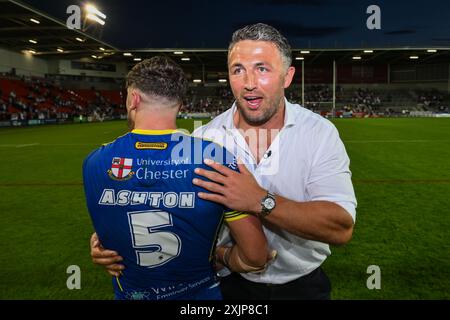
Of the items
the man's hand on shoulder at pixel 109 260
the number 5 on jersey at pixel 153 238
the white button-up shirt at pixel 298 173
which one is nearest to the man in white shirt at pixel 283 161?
the white button-up shirt at pixel 298 173

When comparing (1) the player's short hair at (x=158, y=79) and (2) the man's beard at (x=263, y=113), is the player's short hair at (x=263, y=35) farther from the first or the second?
(1) the player's short hair at (x=158, y=79)

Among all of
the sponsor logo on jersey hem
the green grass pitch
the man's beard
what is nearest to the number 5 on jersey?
the sponsor logo on jersey hem

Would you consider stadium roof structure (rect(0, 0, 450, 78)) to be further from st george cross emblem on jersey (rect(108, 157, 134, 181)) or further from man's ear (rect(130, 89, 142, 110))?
st george cross emblem on jersey (rect(108, 157, 134, 181))

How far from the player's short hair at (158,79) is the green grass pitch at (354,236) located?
2690 mm

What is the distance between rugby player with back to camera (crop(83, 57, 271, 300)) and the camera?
1778 millimetres

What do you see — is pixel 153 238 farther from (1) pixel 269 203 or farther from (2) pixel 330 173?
(2) pixel 330 173

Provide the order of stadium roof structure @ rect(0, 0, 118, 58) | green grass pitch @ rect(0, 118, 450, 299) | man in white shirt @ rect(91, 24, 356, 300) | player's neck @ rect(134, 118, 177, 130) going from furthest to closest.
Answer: stadium roof structure @ rect(0, 0, 118, 58)
green grass pitch @ rect(0, 118, 450, 299)
man in white shirt @ rect(91, 24, 356, 300)
player's neck @ rect(134, 118, 177, 130)

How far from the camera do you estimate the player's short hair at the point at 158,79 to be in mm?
1946

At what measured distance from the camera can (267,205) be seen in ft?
5.90

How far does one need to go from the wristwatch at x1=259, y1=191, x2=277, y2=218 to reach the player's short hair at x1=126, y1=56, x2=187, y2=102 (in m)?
0.67

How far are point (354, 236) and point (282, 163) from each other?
12.4ft

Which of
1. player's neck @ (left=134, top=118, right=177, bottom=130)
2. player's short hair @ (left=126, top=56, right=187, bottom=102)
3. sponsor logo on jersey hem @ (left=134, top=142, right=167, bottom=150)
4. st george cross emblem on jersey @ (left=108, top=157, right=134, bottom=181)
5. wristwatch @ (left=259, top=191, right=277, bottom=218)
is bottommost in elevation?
wristwatch @ (left=259, top=191, right=277, bottom=218)

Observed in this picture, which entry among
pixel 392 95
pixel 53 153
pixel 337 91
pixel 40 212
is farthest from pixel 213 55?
pixel 40 212

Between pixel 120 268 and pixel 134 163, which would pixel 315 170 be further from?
pixel 120 268
